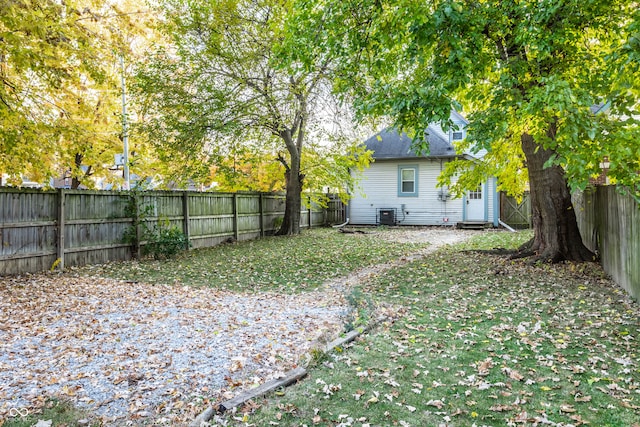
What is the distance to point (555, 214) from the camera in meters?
9.33

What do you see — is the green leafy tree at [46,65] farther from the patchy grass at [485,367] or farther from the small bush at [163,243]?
the patchy grass at [485,367]

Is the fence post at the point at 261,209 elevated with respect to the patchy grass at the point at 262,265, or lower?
elevated

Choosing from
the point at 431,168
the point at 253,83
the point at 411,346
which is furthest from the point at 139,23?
the point at 431,168

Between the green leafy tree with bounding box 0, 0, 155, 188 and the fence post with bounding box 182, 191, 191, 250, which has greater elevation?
the green leafy tree with bounding box 0, 0, 155, 188

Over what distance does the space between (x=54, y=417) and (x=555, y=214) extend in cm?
936

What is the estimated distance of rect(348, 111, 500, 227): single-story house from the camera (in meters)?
21.5

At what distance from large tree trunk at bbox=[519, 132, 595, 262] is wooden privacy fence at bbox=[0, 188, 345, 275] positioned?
9.32 m

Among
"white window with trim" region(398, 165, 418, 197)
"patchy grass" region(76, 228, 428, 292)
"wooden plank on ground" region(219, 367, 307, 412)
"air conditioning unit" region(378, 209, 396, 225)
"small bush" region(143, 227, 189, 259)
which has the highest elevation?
"white window with trim" region(398, 165, 418, 197)

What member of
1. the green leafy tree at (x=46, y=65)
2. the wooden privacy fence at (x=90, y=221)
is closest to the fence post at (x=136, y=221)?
the wooden privacy fence at (x=90, y=221)

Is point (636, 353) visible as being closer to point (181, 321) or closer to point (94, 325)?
point (181, 321)

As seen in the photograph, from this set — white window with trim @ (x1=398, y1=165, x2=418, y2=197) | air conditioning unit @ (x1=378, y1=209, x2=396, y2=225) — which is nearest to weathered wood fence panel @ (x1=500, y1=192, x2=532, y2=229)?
white window with trim @ (x1=398, y1=165, x2=418, y2=197)

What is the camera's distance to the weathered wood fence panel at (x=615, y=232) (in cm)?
624

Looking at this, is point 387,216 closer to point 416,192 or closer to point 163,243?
point 416,192

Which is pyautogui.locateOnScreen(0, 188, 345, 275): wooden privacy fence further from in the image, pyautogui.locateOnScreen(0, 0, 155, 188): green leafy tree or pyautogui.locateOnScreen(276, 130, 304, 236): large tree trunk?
pyautogui.locateOnScreen(276, 130, 304, 236): large tree trunk
